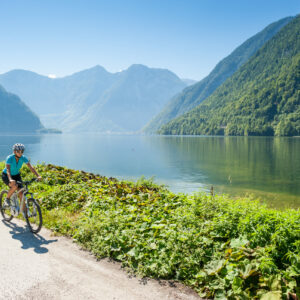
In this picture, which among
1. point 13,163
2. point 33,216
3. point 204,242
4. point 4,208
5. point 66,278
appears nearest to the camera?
point 66,278

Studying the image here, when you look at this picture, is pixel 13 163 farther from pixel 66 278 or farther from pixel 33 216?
pixel 66 278

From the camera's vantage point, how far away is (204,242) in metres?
7.18

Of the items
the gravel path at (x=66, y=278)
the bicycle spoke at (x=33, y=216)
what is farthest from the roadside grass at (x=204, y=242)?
the bicycle spoke at (x=33, y=216)

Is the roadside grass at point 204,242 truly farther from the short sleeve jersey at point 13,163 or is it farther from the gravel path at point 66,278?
the short sleeve jersey at point 13,163

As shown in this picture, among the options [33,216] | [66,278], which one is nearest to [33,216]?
[33,216]

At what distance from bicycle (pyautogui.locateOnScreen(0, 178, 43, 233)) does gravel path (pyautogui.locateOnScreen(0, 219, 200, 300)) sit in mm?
1218

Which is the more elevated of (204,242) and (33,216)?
(204,242)

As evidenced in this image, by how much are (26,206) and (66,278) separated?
4436 millimetres

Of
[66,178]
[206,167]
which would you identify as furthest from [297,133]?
[66,178]

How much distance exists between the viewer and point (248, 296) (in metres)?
5.56

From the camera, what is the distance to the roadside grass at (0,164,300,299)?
5.84 m

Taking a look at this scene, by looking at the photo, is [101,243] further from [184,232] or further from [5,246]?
[5,246]

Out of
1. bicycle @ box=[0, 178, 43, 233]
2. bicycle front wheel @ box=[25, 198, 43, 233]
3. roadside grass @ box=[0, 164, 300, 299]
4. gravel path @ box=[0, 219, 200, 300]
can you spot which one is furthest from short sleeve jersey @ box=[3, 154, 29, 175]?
gravel path @ box=[0, 219, 200, 300]

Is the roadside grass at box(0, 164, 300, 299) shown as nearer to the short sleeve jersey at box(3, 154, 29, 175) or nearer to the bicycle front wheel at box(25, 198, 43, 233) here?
the bicycle front wheel at box(25, 198, 43, 233)
